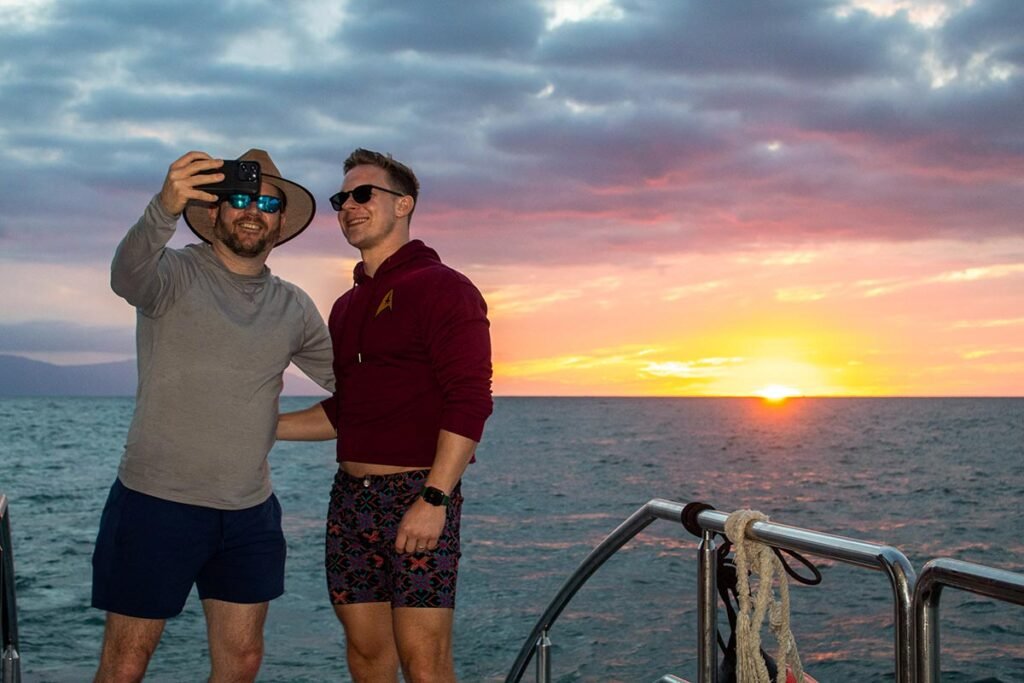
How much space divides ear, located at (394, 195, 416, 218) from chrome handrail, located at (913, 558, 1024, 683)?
2.01 m

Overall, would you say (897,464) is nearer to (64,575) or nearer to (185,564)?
(64,575)

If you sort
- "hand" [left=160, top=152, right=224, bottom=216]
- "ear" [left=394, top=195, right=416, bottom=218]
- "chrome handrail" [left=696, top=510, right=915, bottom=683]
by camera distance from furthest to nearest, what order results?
"ear" [left=394, top=195, right=416, bottom=218] → "hand" [left=160, top=152, right=224, bottom=216] → "chrome handrail" [left=696, top=510, right=915, bottom=683]

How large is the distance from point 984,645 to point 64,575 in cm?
1212

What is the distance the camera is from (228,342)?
3166mm

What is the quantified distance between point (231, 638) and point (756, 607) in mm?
1702

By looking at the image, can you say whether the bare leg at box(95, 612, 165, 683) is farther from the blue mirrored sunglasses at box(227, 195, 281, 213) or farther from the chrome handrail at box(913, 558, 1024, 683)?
the chrome handrail at box(913, 558, 1024, 683)

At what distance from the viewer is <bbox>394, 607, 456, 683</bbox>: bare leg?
9.75 ft

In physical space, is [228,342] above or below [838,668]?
above

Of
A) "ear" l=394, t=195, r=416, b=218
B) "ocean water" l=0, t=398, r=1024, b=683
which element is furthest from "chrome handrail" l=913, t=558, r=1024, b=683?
"ocean water" l=0, t=398, r=1024, b=683

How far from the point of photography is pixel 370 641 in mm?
3205

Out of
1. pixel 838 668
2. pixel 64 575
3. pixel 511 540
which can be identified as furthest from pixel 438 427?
pixel 511 540

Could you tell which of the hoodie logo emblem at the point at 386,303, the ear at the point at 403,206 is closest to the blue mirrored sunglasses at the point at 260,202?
the ear at the point at 403,206

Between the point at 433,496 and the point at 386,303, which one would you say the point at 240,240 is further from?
the point at 433,496

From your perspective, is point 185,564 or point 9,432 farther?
point 9,432
